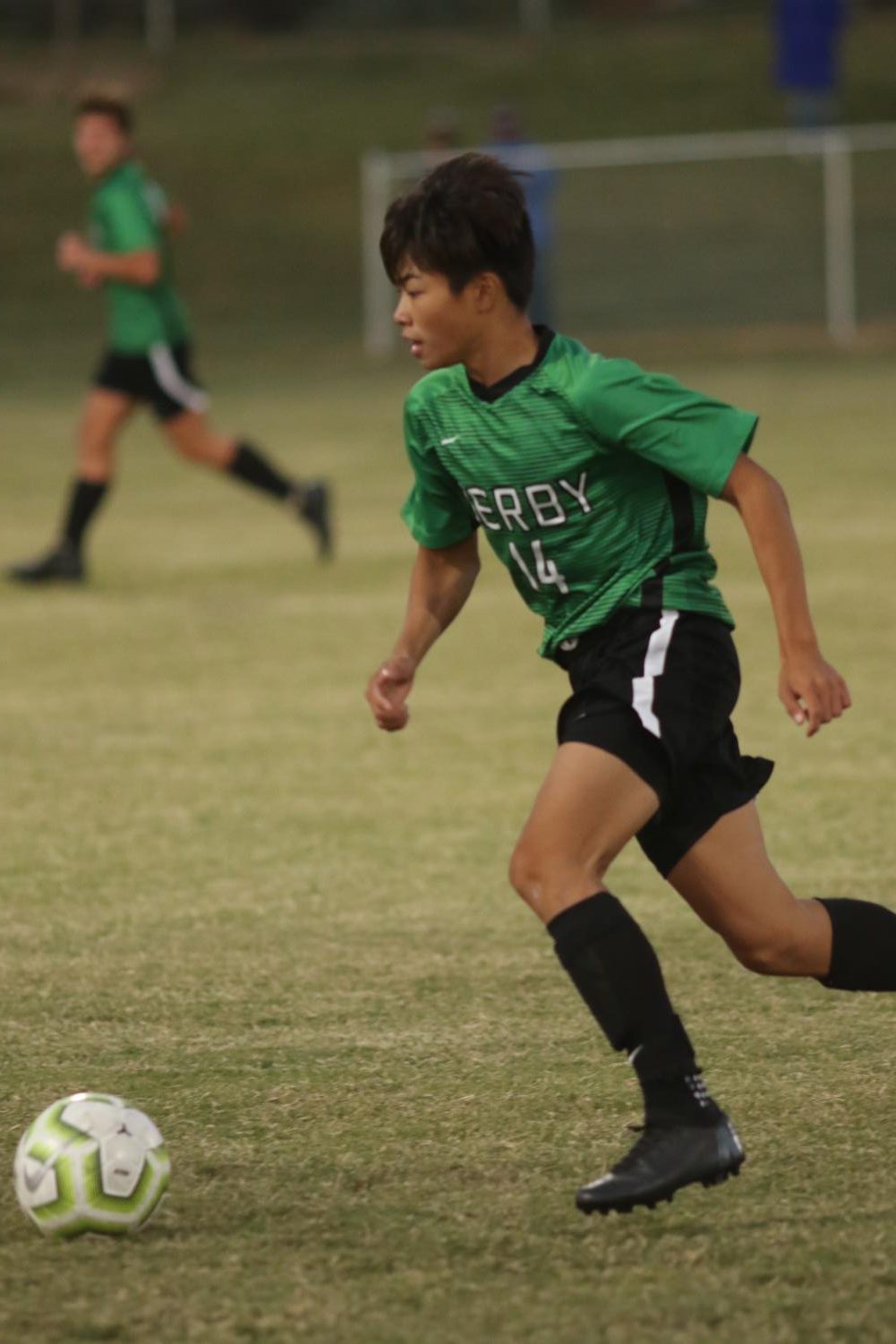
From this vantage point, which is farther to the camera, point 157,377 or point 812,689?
point 157,377

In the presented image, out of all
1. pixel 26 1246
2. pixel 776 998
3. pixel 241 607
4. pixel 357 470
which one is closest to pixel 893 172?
pixel 357 470

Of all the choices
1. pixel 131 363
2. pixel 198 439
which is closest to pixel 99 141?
pixel 131 363

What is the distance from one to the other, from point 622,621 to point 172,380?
6979 millimetres

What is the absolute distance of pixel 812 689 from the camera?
3.49 metres

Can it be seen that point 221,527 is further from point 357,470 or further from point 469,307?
point 469,307

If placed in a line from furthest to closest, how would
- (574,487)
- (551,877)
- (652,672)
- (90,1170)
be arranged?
(574,487) → (652,672) → (551,877) → (90,1170)

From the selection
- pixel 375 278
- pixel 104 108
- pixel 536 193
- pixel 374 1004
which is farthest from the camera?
pixel 375 278

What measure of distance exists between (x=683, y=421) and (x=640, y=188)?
20.9 meters

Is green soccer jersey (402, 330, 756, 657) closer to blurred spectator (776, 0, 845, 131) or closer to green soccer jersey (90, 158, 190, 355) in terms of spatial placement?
green soccer jersey (90, 158, 190, 355)

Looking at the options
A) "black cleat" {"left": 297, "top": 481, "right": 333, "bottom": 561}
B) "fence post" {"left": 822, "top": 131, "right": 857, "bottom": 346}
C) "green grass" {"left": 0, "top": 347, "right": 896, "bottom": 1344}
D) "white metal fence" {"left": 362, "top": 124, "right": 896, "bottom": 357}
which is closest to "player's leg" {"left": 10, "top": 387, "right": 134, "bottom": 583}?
"green grass" {"left": 0, "top": 347, "right": 896, "bottom": 1344}

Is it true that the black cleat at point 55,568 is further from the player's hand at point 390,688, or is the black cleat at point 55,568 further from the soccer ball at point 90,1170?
the soccer ball at point 90,1170

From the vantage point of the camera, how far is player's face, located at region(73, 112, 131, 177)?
9820mm

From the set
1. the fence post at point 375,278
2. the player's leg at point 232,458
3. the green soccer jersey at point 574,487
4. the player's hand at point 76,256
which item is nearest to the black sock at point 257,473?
the player's leg at point 232,458

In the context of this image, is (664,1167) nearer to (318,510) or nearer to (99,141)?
(99,141)
